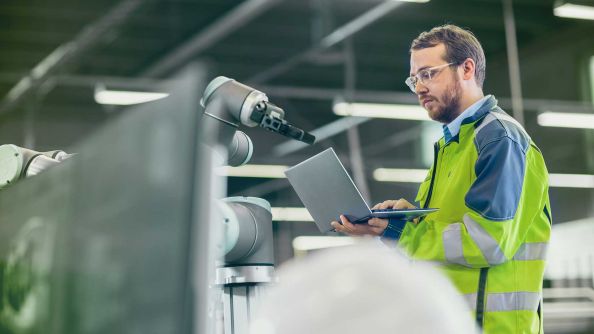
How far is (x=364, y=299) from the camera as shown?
541 mm

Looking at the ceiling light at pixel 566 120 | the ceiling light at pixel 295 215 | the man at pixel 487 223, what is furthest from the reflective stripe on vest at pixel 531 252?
the ceiling light at pixel 295 215

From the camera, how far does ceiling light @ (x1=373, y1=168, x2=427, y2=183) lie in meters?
11.7

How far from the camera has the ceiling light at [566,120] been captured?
8219mm

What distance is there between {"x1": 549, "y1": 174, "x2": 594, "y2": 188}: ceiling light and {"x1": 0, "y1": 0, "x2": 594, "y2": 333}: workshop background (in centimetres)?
2

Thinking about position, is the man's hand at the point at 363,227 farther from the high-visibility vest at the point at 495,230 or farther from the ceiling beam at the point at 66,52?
the ceiling beam at the point at 66,52

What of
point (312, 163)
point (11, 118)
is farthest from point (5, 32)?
point (312, 163)

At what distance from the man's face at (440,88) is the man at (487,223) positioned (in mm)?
16

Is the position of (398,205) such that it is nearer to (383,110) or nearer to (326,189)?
(326,189)

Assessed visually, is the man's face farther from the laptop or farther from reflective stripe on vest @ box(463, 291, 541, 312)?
reflective stripe on vest @ box(463, 291, 541, 312)

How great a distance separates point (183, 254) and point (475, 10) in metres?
7.94

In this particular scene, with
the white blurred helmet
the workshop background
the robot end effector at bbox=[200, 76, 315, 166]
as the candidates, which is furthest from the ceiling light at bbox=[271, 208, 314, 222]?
the white blurred helmet

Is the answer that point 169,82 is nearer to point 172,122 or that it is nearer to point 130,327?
point 172,122

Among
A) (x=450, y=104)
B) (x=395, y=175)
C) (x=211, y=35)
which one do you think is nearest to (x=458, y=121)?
(x=450, y=104)

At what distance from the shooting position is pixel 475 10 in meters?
8.06
